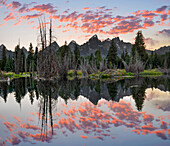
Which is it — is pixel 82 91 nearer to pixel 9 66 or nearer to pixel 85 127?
pixel 85 127

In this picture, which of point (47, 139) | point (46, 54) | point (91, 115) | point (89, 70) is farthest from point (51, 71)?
point (47, 139)

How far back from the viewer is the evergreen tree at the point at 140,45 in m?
54.5

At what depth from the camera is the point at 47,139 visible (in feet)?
14.7

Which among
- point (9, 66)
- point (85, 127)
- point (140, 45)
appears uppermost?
point (140, 45)

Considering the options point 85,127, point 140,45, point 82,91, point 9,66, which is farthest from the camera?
point 140,45

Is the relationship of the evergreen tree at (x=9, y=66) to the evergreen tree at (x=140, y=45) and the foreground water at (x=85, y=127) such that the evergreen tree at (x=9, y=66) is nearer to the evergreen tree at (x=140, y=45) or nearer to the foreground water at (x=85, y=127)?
the evergreen tree at (x=140, y=45)

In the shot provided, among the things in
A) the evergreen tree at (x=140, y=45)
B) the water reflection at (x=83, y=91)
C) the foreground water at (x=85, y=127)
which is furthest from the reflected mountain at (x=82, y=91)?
the evergreen tree at (x=140, y=45)

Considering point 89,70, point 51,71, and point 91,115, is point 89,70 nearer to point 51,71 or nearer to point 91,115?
point 51,71

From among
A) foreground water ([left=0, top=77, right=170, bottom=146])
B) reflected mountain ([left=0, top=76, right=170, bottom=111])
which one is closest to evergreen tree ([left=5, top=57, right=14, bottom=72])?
reflected mountain ([left=0, top=76, right=170, bottom=111])

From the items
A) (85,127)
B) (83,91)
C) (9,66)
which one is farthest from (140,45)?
(85,127)

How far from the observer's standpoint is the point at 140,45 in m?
55.4

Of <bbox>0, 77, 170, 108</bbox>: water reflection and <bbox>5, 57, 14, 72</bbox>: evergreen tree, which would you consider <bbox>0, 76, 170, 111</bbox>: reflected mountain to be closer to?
<bbox>0, 77, 170, 108</bbox>: water reflection

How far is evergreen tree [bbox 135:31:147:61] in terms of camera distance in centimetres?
5452

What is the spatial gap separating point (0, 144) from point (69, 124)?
2091 millimetres
